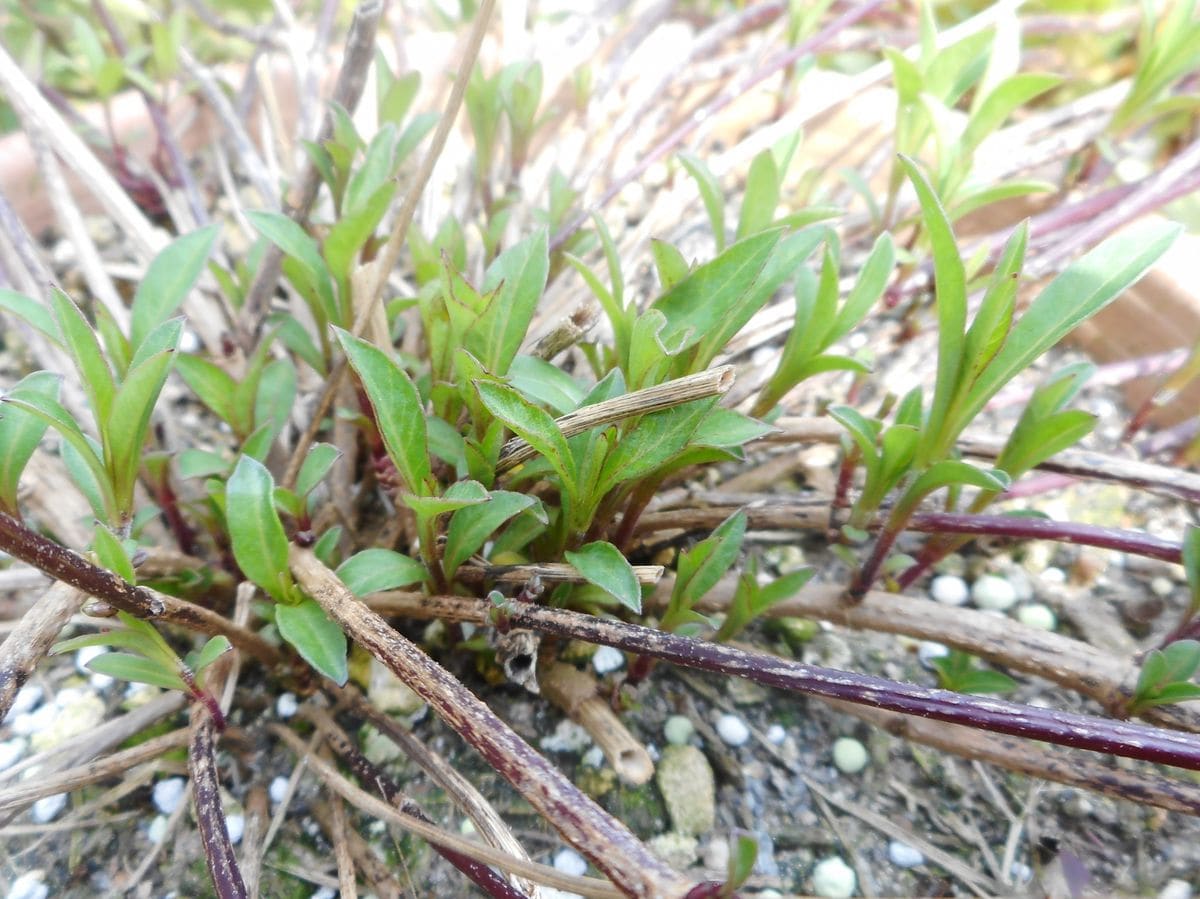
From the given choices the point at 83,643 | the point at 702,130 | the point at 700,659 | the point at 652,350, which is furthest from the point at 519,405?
the point at 702,130

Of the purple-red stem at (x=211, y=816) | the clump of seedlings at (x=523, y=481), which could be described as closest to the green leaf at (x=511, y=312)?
the clump of seedlings at (x=523, y=481)

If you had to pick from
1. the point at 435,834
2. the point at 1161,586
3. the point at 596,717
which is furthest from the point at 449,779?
the point at 1161,586

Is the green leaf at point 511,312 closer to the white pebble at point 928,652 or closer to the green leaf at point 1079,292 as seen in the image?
the green leaf at point 1079,292

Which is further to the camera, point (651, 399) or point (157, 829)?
point (157, 829)

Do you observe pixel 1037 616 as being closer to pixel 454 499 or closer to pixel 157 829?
pixel 454 499

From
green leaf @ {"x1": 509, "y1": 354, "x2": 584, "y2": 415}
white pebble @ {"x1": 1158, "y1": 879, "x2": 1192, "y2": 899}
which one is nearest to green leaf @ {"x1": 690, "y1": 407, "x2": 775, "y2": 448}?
green leaf @ {"x1": 509, "y1": 354, "x2": 584, "y2": 415}

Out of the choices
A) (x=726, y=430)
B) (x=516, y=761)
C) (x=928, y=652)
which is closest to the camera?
(x=516, y=761)
